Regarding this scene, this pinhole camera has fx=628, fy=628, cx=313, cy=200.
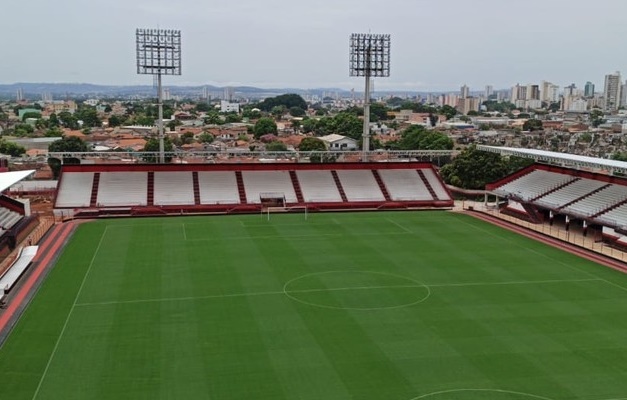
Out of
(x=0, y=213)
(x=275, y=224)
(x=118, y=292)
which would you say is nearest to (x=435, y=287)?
(x=118, y=292)

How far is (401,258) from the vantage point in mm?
27094

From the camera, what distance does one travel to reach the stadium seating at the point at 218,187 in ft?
131

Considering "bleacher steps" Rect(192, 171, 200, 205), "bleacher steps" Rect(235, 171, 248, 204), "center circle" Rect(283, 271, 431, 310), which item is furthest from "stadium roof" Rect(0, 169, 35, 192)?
"bleacher steps" Rect(235, 171, 248, 204)

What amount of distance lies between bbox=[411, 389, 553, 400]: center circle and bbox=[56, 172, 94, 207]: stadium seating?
29.0m

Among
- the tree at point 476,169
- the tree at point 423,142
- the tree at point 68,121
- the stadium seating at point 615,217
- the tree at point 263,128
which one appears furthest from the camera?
the tree at point 68,121

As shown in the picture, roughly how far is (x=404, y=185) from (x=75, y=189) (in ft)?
71.1

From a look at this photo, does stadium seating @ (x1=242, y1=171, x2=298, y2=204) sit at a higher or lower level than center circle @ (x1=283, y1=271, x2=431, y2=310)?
higher

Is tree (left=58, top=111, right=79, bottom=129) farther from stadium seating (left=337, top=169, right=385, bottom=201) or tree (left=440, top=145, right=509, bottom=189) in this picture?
stadium seating (left=337, top=169, right=385, bottom=201)

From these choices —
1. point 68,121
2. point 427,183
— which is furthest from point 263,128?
point 427,183

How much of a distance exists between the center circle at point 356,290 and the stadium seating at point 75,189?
65.0 feet

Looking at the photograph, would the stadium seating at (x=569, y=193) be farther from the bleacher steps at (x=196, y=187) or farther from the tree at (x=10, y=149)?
the tree at (x=10, y=149)

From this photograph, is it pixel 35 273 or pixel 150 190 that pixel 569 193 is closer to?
pixel 150 190

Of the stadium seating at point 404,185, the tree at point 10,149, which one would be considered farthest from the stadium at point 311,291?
the tree at point 10,149

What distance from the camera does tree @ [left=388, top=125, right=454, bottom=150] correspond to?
255ft
